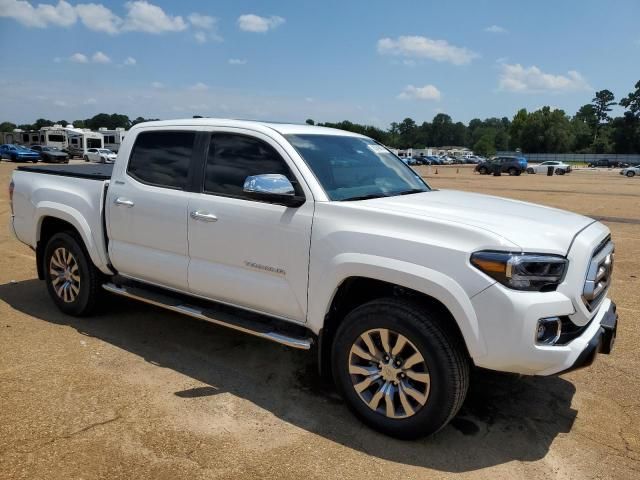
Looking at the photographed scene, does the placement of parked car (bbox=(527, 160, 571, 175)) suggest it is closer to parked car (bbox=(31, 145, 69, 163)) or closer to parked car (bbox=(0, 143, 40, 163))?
parked car (bbox=(31, 145, 69, 163))

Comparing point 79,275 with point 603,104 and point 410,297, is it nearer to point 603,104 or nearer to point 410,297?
point 410,297

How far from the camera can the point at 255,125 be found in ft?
13.4

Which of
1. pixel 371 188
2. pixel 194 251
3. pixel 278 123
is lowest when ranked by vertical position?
pixel 194 251

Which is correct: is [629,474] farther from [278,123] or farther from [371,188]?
[278,123]

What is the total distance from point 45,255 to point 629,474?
5.20m

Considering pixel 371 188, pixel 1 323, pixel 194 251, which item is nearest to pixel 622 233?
pixel 371 188

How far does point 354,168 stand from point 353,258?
106 cm

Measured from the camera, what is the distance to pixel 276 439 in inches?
131

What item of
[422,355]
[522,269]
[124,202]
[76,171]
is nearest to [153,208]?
[124,202]

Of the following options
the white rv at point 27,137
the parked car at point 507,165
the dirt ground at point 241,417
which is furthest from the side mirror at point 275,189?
the white rv at point 27,137

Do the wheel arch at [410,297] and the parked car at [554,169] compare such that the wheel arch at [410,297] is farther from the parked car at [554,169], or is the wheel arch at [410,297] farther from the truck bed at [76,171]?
the parked car at [554,169]

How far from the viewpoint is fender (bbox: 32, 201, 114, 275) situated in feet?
16.0

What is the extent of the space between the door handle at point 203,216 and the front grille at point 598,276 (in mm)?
2450

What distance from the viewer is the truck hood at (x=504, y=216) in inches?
120
